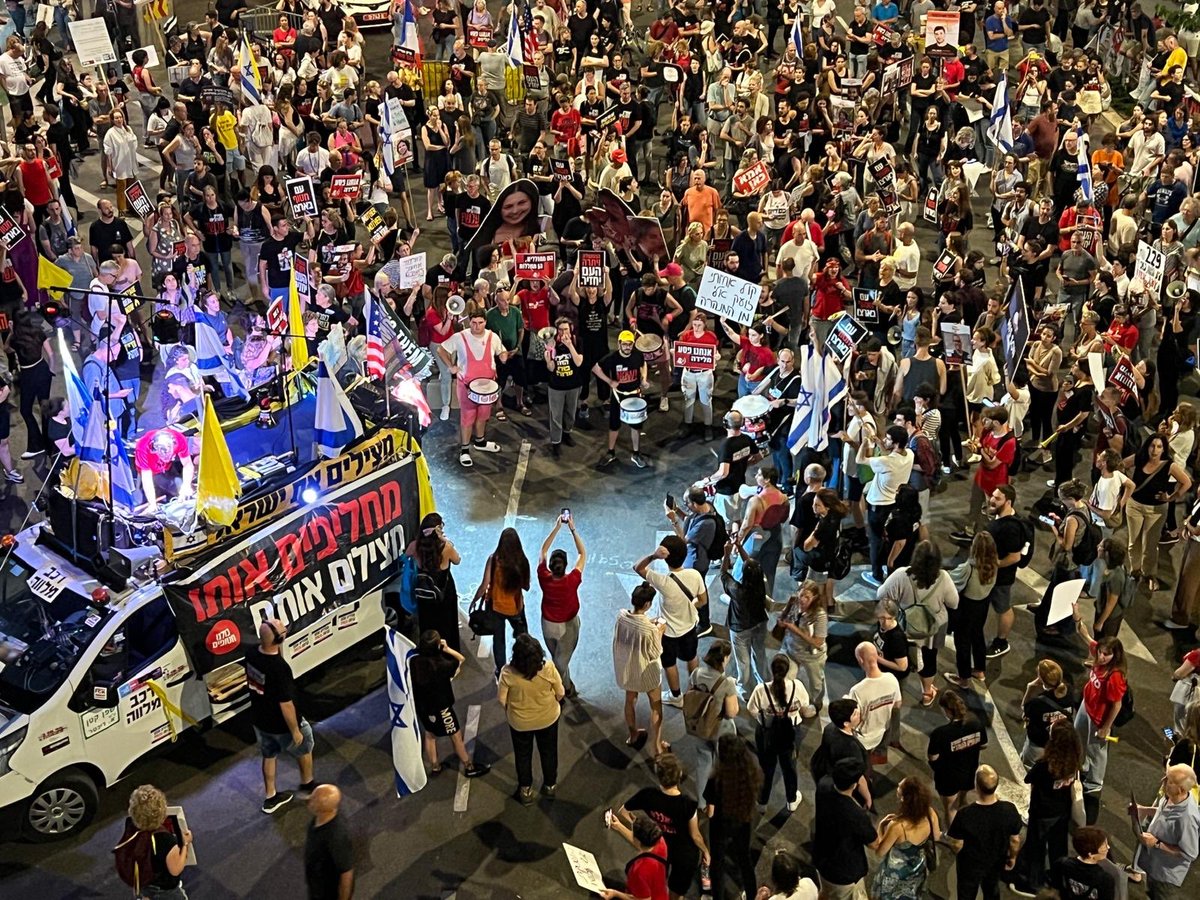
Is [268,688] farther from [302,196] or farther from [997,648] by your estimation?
[302,196]

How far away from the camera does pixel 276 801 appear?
41.2 ft

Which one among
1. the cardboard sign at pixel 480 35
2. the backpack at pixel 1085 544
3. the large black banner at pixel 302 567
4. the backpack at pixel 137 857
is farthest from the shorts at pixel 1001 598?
the cardboard sign at pixel 480 35

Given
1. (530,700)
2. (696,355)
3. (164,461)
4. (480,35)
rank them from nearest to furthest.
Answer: (530,700) → (164,461) → (696,355) → (480,35)

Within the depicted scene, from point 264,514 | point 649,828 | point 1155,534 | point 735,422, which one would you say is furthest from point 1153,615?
point 264,514

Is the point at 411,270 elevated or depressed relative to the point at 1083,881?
elevated

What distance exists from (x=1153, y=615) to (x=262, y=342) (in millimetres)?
10383

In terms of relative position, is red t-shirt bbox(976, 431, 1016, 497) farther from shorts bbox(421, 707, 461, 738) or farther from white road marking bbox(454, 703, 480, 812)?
shorts bbox(421, 707, 461, 738)

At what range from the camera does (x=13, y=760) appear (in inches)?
463

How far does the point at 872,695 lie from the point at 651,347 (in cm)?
755

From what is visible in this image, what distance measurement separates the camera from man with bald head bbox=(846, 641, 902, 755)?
11.6 metres

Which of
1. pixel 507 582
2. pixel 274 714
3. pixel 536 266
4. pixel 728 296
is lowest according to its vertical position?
pixel 274 714

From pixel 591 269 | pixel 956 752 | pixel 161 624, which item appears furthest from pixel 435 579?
pixel 591 269

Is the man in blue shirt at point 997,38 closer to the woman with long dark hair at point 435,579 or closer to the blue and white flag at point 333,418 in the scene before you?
the blue and white flag at point 333,418

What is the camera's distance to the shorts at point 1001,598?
13.9 metres
